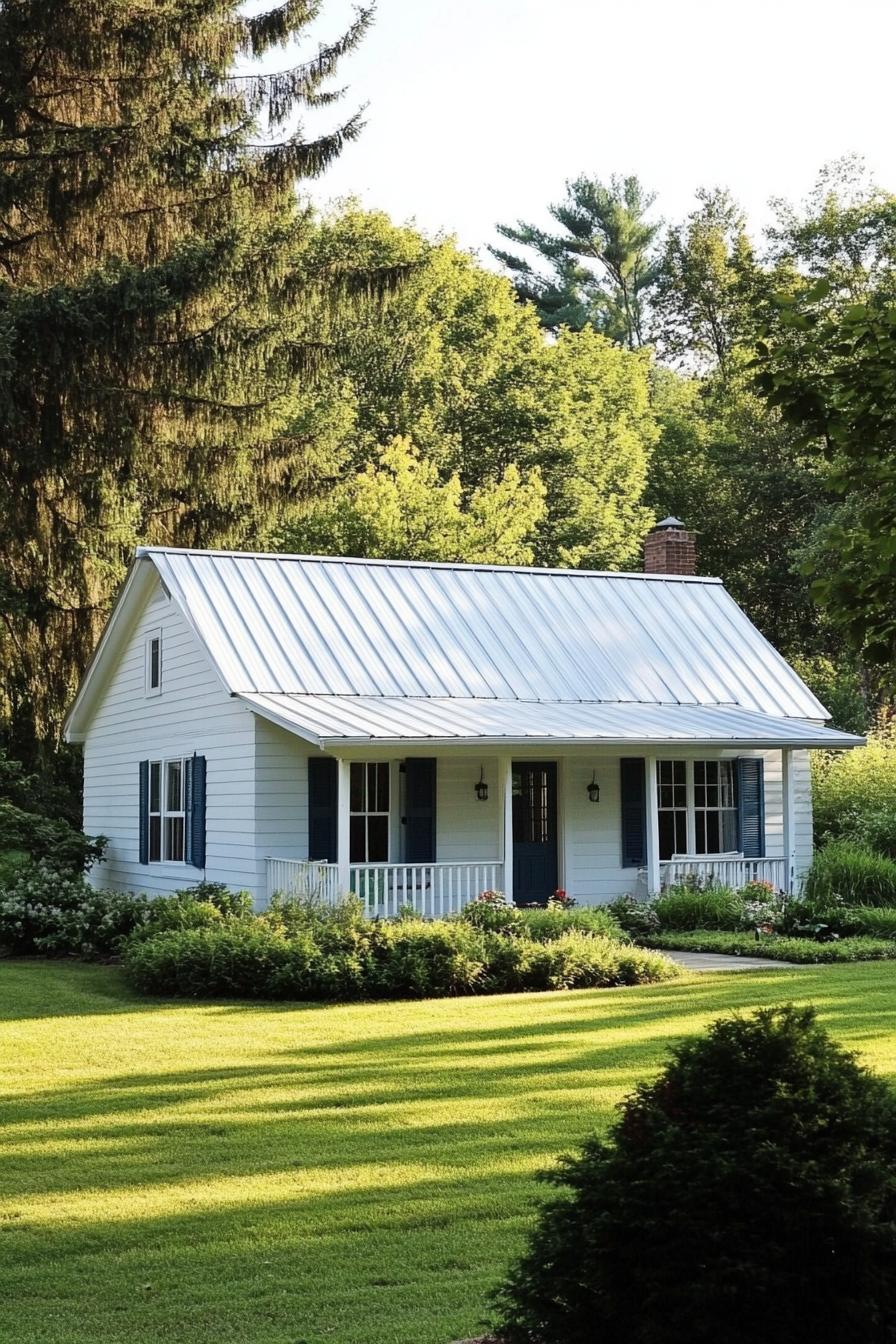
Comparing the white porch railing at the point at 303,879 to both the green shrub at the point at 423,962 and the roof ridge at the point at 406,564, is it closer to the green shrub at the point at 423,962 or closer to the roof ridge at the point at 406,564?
the green shrub at the point at 423,962

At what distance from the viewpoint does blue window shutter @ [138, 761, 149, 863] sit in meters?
21.0

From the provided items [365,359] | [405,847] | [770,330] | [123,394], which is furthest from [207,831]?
[365,359]

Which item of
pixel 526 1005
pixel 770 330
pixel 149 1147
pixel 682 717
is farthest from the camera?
pixel 682 717

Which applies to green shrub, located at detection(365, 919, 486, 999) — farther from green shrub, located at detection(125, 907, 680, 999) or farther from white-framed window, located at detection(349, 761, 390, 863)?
white-framed window, located at detection(349, 761, 390, 863)

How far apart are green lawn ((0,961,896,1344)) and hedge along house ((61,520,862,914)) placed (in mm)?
4147

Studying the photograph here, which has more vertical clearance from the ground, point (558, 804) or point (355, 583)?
point (355, 583)

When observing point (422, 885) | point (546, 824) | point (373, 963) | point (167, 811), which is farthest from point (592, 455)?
point (373, 963)

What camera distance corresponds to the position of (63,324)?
61.4 feet

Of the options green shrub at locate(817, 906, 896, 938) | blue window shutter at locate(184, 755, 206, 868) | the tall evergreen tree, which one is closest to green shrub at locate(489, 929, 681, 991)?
green shrub at locate(817, 906, 896, 938)

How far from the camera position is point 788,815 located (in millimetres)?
19938

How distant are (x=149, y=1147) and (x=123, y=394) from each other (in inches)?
554

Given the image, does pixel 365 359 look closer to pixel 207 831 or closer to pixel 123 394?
pixel 123 394

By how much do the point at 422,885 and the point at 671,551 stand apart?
9675 millimetres

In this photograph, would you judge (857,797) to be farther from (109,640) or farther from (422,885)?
(109,640)
